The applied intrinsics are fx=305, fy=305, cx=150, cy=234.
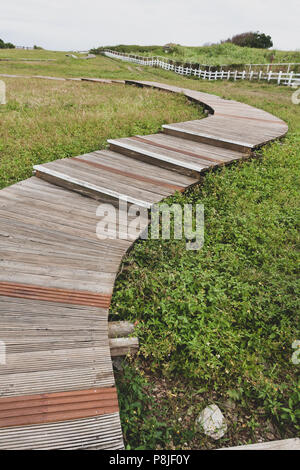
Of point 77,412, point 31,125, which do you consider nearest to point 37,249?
point 77,412

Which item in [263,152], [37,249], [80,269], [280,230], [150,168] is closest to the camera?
[80,269]

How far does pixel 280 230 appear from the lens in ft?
15.8

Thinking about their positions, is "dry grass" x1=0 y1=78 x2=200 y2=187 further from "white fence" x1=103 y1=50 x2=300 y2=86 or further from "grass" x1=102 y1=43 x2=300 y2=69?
"grass" x1=102 y1=43 x2=300 y2=69

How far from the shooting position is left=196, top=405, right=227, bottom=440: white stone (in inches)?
96.5

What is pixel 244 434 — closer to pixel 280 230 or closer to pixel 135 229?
pixel 135 229

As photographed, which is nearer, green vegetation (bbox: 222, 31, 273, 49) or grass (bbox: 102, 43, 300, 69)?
grass (bbox: 102, 43, 300, 69)

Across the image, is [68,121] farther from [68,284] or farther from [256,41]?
A: [256,41]

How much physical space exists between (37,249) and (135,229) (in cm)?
130

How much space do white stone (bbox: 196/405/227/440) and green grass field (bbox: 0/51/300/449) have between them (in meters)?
0.05

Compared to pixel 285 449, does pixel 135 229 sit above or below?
above

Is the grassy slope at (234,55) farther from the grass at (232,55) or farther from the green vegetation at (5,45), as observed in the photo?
the green vegetation at (5,45)

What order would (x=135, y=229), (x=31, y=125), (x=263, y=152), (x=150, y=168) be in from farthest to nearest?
(x=31, y=125)
(x=263, y=152)
(x=150, y=168)
(x=135, y=229)

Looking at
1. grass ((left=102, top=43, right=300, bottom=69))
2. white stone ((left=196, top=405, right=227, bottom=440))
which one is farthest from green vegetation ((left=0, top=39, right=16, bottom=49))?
white stone ((left=196, top=405, right=227, bottom=440))

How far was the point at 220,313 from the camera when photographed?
11.2 feet
